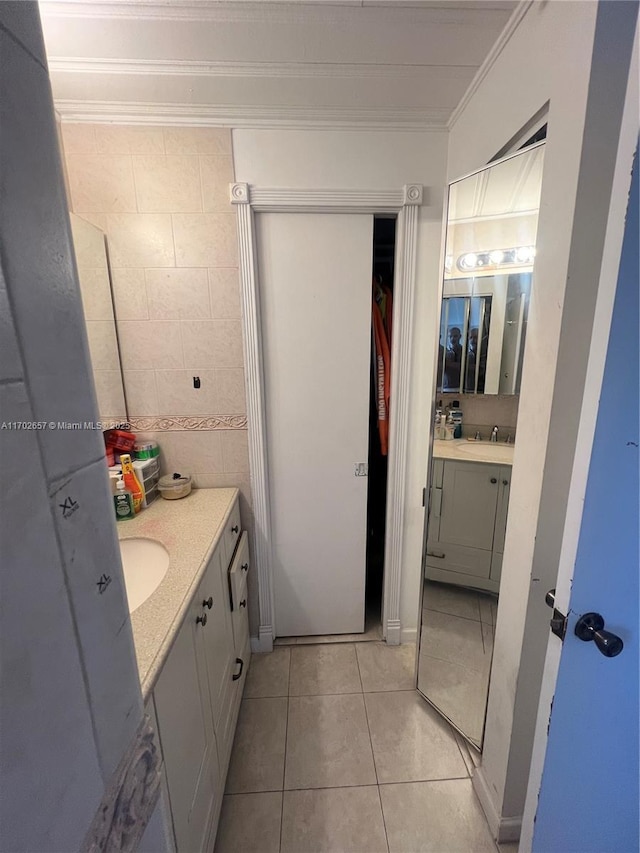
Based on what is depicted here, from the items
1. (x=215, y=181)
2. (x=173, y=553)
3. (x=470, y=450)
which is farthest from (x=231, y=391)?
(x=470, y=450)

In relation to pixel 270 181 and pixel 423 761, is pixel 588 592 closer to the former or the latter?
pixel 423 761

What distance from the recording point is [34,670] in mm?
287

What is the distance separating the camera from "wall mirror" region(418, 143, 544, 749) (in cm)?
104

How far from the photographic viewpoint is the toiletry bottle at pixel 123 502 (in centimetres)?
131

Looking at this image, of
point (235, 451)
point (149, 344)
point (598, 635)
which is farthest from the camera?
point (235, 451)

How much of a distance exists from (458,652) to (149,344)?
1856 millimetres

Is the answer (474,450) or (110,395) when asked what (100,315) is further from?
(474,450)

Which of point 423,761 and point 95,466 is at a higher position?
point 95,466

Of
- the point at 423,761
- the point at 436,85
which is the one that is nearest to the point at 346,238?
the point at 436,85

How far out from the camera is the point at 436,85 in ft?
3.93

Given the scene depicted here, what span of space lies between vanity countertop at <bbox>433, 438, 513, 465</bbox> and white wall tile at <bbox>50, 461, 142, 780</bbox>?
1.17 m

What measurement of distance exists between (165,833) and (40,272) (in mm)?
786

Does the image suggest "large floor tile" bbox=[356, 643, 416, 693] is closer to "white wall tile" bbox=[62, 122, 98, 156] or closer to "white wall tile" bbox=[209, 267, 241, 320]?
"white wall tile" bbox=[209, 267, 241, 320]

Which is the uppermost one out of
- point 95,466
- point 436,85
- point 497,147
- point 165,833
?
point 436,85
